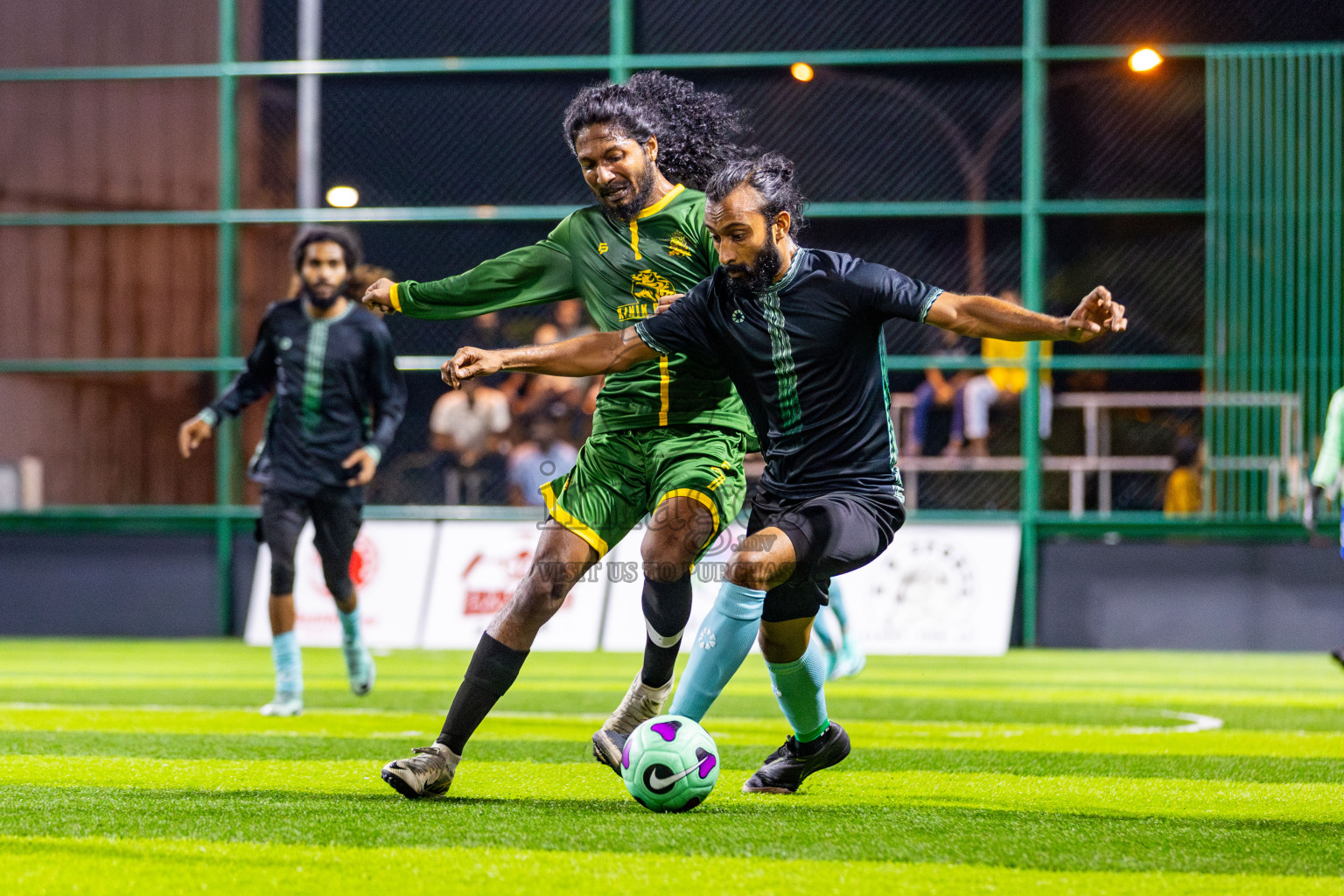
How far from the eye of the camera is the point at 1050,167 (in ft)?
51.3

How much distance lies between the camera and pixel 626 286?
5316 millimetres

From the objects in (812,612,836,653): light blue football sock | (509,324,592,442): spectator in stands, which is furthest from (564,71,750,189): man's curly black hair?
(509,324,592,442): spectator in stands

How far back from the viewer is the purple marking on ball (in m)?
4.78

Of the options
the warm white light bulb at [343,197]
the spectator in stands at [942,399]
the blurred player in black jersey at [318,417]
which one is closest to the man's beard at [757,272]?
the blurred player in black jersey at [318,417]

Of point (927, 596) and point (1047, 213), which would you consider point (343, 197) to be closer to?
point (1047, 213)

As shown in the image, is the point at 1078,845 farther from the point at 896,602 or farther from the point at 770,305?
the point at 896,602

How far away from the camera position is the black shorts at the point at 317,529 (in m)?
8.27

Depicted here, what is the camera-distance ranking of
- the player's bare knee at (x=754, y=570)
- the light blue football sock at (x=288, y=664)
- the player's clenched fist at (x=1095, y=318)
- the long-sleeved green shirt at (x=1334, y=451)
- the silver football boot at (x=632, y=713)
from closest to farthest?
the player's clenched fist at (x=1095, y=318) → the player's bare knee at (x=754, y=570) → the silver football boot at (x=632, y=713) → the light blue football sock at (x=288, y=664) → the long-sleeved green shirt at (x=1334, y=451)

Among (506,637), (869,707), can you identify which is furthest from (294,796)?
(869,707)

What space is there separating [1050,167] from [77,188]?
9594 mm

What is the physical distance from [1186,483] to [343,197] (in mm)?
8331

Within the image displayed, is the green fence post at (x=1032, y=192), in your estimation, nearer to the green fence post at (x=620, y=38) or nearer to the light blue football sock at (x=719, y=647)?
the green fence post at (x=620, y=38)

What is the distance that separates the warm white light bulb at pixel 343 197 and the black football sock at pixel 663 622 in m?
11.5

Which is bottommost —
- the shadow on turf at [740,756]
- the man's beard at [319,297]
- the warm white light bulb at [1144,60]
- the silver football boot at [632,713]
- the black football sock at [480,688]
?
the shadow on turf at [740,756]
